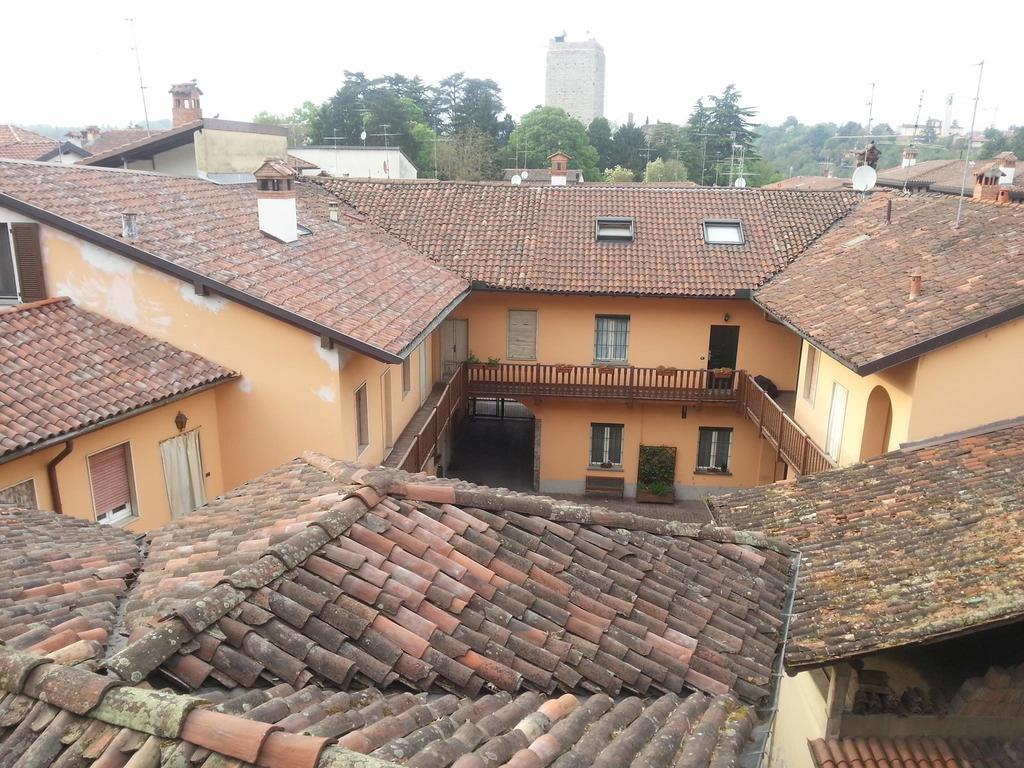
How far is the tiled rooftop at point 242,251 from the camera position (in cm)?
1250

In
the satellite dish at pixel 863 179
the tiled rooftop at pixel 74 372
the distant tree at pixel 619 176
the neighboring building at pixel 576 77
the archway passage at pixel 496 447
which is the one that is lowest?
the archway passage at pixel 496 447

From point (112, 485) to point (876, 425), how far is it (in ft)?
43.8

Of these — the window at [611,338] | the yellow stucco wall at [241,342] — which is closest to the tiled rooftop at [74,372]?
the yellow stucco wall at [241,342]

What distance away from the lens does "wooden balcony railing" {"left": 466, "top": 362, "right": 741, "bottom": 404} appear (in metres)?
20.8

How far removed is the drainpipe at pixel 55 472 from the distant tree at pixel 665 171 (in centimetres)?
5910

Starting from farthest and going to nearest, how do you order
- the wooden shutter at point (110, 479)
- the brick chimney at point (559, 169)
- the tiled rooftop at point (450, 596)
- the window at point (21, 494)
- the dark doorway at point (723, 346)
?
the brick chimney at point (559, 169), the dark doorway at point (723, 346), the wooden shutter at point (110, 479), the window at point (21, 494), the tiled rooftop at point (450, 596)

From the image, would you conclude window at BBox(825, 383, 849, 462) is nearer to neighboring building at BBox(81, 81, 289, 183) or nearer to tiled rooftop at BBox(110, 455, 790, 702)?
tiled rooftop at BBox(110, 455, 790, 702)

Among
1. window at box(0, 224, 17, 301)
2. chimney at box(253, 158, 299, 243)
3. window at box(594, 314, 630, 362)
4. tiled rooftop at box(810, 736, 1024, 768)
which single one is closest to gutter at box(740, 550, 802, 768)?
tiled rooftop at box(810, 736, 1024, 768)

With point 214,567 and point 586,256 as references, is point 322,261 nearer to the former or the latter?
point 586,256

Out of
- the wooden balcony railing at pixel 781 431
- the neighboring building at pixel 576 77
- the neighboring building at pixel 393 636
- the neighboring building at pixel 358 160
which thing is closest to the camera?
the neighboring building at pixel 393 636

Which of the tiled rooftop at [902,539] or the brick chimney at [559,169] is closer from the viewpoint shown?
the tiled rooftop at [902,539]

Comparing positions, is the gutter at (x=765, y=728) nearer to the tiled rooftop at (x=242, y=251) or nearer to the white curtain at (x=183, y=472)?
the tiled rooftop at (x=242, y=251)

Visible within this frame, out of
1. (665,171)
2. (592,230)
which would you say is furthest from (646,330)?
(665,171)

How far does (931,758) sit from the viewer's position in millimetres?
7809
